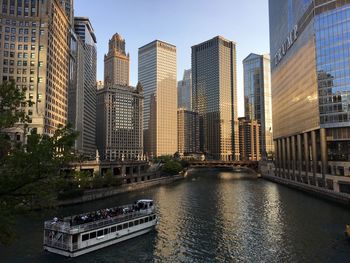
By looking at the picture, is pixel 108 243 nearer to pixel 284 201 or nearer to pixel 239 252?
pixel 239 252

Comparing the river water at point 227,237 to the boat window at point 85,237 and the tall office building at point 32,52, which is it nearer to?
the boat window at point 85,237

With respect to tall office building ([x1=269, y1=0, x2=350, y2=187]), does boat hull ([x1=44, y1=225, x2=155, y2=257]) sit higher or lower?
lower

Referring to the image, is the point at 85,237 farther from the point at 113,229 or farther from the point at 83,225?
the point at 113,229

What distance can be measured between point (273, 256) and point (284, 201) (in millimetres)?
51949

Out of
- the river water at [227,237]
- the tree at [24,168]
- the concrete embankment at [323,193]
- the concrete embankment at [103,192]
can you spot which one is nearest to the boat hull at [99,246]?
the river water at [227,237]

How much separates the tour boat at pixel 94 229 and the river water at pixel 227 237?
119 cm

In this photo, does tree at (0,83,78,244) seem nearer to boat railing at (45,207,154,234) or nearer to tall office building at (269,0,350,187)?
boat railing at (45,207,154,234)

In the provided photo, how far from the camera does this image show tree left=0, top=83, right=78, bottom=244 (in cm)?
1730

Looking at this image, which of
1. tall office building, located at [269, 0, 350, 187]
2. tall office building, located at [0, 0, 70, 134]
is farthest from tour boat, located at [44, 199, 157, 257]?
tall office building, located at [0, 0, 70, 134]

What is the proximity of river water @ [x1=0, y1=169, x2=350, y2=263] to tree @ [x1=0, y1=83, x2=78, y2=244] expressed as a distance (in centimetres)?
132

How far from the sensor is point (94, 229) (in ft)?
159

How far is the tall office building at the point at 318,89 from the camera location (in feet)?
335

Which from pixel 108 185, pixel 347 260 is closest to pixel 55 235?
pixel 347 260

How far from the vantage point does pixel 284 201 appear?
9262 cm
